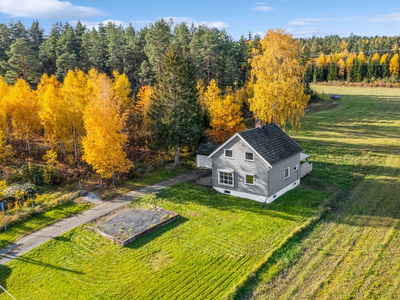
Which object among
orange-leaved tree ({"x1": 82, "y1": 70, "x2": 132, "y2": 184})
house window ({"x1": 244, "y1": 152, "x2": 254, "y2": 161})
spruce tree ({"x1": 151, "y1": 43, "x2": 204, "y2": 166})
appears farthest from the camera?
spruce tree ({"x1": 151, "y1": 43, "x2": 204, "y2": 166})

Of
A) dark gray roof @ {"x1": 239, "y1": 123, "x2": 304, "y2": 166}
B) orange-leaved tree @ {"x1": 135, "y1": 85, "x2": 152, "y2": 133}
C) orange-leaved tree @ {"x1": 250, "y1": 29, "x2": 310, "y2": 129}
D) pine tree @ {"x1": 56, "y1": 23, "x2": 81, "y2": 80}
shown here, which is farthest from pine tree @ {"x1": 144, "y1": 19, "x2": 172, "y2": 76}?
dark gray roof @ {"x1": 239, "y1": 123, "x2": 304, "y2": 166}

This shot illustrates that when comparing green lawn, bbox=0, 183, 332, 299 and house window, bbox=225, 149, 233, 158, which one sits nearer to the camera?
green lawn, bbox=0, 183, 332, 299

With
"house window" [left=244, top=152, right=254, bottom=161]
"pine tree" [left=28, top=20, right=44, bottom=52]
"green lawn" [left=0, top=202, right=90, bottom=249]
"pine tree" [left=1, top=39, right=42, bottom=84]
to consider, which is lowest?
"green lawn" [left=0, top=202, right=90, bottom=249]

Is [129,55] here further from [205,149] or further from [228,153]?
[228,153]

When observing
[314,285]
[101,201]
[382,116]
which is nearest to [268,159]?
[314,285]

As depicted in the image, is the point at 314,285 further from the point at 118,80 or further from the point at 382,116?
the point at 382,116

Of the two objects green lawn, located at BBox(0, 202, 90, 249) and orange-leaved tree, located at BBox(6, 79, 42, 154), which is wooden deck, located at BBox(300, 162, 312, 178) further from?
orange-leaved tree, located at BBox(6, 79, 42, 154)

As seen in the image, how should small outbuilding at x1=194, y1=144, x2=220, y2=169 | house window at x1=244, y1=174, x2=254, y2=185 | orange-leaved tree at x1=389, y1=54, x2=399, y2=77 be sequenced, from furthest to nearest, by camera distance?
orange-leaved tree at x1=389, y1=54, x2=399, y2=77
small outbuilding at x1=194, y1=144, x2=220, y2=169
house window at x1=244, y1=174, x2=254, y2=185

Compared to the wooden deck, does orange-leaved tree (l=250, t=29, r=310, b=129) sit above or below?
above

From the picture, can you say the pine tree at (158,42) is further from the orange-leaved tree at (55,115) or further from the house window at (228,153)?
the house window at (228,153)
